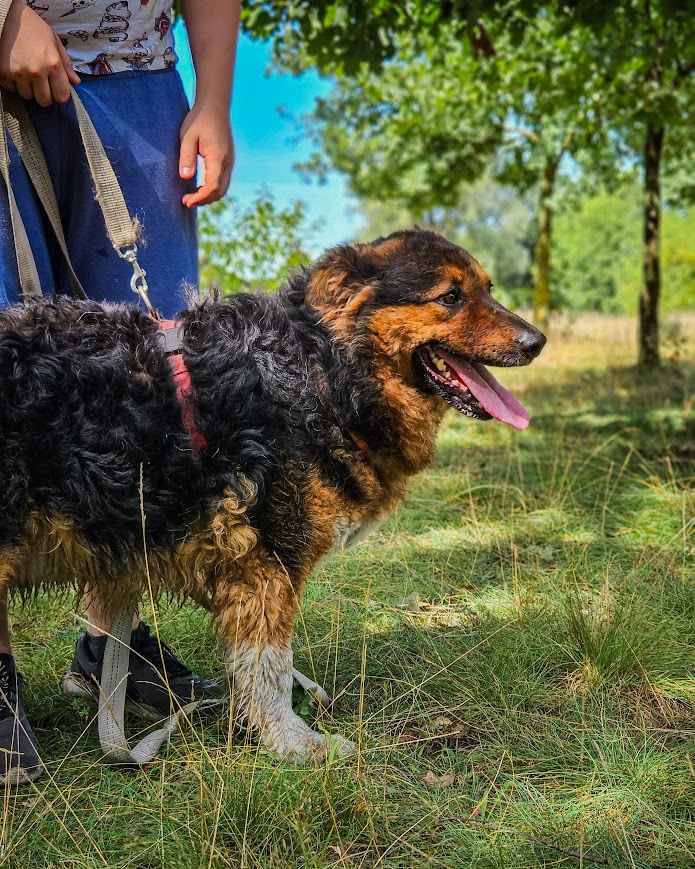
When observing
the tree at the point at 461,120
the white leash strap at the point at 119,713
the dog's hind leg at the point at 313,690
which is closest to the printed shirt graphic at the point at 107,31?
the white leash strap at the point at 119,713

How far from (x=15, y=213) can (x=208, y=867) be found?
1943 millimetres

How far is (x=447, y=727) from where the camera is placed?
295 centimetres

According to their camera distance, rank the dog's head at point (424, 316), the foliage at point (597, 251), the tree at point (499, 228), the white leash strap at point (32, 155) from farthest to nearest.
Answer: the foliage at point (597, 251) < the tree at point (499, 228) < the dog's head at point (424, 316) < the white leash strap at point (32, 155)

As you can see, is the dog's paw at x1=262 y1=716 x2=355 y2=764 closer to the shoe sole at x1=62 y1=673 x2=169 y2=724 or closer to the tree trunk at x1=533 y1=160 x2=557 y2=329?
the shoe sole at x1=62 y1=673 x2=169 y2=724

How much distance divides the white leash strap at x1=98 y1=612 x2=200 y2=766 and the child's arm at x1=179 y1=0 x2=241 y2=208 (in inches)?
59.9

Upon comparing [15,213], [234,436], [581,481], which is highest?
[15,213]

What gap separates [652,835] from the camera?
2.31 meters

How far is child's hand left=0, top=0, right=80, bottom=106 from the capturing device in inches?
93.7

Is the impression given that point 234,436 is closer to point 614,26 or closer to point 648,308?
point 614,26

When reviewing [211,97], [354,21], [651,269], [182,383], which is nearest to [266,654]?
[182,383]

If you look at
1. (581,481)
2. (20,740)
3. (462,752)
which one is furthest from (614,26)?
(20,740)

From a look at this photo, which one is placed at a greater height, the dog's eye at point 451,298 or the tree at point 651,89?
the tree at point 651,89

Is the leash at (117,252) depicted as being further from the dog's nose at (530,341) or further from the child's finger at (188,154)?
the dog's nose at (530,341)

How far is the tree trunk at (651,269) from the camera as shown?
1295cm
